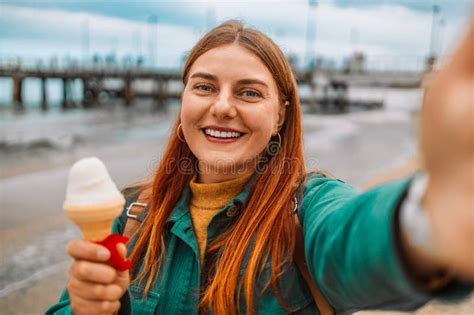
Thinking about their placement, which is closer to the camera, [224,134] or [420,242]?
[420,242]

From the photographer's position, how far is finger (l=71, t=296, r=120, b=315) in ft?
5.01

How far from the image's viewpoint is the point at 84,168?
1492 mm

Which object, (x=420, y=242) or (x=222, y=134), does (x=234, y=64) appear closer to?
(x=222, y=134)

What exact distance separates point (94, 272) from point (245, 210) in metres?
0.92

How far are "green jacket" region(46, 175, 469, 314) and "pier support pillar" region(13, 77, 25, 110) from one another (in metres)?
48.1

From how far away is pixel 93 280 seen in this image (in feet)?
4.87

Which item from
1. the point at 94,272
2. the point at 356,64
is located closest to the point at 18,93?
the point at 356,64

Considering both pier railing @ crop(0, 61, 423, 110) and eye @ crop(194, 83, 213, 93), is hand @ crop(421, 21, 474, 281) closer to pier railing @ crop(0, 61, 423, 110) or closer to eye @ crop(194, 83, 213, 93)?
eye @ crop(194, 83, 213, 93)

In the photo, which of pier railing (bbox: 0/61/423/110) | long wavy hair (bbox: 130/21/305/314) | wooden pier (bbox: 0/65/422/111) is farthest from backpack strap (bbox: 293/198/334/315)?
pier railing (bbox: 0/61/423/110)

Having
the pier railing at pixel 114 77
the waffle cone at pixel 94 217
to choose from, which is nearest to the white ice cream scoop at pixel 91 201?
the waffle cone at pixel 94 217

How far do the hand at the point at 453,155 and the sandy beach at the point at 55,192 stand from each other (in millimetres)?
217

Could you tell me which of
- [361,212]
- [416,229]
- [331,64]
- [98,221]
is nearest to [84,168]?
[98,221]

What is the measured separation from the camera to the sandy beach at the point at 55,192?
20.3 ft

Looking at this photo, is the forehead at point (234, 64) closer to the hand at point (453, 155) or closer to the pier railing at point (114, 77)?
the hand at point (453, 155)
